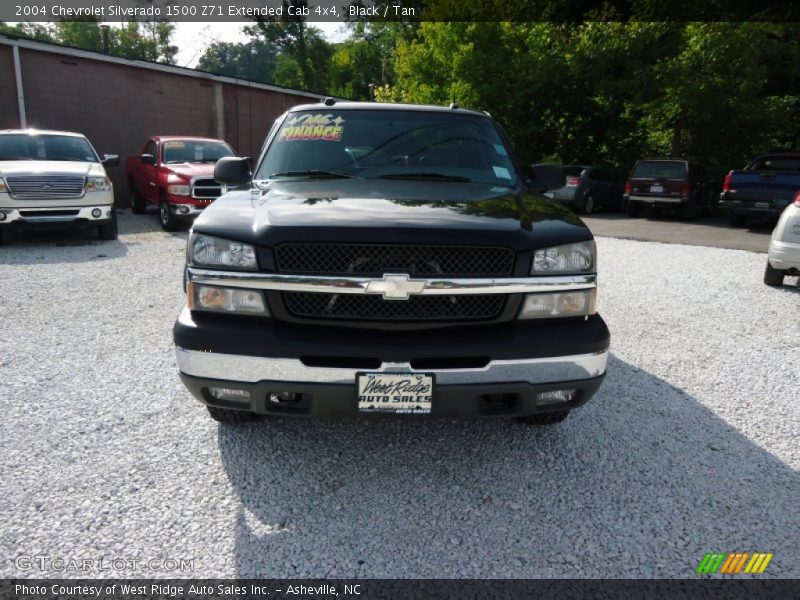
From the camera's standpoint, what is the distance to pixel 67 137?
415 inches

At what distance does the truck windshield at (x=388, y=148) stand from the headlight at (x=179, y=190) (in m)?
7.76

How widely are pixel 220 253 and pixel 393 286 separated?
2.59 ft

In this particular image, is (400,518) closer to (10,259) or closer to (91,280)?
(91,280)

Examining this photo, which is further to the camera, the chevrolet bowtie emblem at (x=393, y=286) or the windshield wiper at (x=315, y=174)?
the windshield wiper at (x=315, y=174)

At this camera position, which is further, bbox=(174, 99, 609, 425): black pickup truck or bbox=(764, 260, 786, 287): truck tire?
bbox=(764, 260, 786, 287): truck tire

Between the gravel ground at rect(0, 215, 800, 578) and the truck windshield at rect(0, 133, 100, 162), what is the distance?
6482 millimetres

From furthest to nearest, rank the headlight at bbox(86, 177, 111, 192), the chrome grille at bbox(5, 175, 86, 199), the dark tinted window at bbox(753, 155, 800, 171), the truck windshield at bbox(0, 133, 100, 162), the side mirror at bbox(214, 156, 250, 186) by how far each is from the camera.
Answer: the dark tinted window at bbox(753, 155, 800, 171)
the truck windshield at bbox(0, 133, 100, 162)
the headlight at bbox(86, 177, 111, 192)
the chrome grille at bbox(5, 175, 86, 199)
the side mirror at bbox(214, 156, 250, 186)

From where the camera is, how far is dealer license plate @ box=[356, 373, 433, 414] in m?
2.45

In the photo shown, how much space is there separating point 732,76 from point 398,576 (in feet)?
63.3

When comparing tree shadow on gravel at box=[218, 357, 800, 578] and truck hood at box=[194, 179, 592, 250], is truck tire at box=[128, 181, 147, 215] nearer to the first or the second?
truck hood at box=[194, 179, 592, 250]

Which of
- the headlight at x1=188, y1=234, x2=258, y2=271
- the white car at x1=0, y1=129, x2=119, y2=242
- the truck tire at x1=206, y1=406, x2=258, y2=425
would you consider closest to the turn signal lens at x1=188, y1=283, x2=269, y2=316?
the headlight at x1=188, y1=234, x2=258, y2=271

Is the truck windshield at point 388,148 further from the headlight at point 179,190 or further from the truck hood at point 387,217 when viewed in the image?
the headlight at point 179,190

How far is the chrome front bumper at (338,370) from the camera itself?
8.06 feet

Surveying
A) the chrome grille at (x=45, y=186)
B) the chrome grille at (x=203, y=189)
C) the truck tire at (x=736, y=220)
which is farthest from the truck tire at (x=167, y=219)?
the truck tire at (x=736, y=220)
